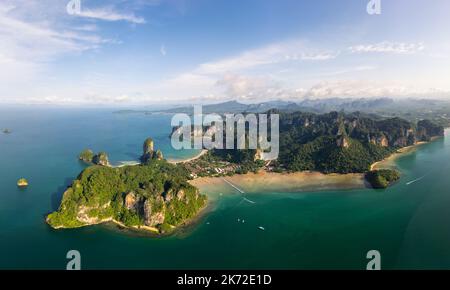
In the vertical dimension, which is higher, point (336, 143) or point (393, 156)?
point (336, 143)

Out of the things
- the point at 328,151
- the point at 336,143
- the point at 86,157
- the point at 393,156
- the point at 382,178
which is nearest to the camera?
the point at 382,178

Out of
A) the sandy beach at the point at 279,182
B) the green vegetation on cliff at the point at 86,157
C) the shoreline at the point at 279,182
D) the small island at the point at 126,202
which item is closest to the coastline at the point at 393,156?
the shoreline at the point at 279,182

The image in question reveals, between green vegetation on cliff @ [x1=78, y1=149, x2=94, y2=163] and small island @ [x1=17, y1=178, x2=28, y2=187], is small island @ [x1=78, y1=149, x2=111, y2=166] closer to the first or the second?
green vegetation on cliff @ [x1=78, y1=149, x2=94, y2=163]

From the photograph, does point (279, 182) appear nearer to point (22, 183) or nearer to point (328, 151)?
point (328, 151)

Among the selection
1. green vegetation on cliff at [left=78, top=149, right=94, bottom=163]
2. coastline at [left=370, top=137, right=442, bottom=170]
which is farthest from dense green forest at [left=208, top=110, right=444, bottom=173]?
green vegetation on cliff at [left=78, top=149, right=94, bottom=163]

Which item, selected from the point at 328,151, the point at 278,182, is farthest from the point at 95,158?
the point at 328,151

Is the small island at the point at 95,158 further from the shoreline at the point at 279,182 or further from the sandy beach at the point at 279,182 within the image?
the sandy beach at the point at 279,182
